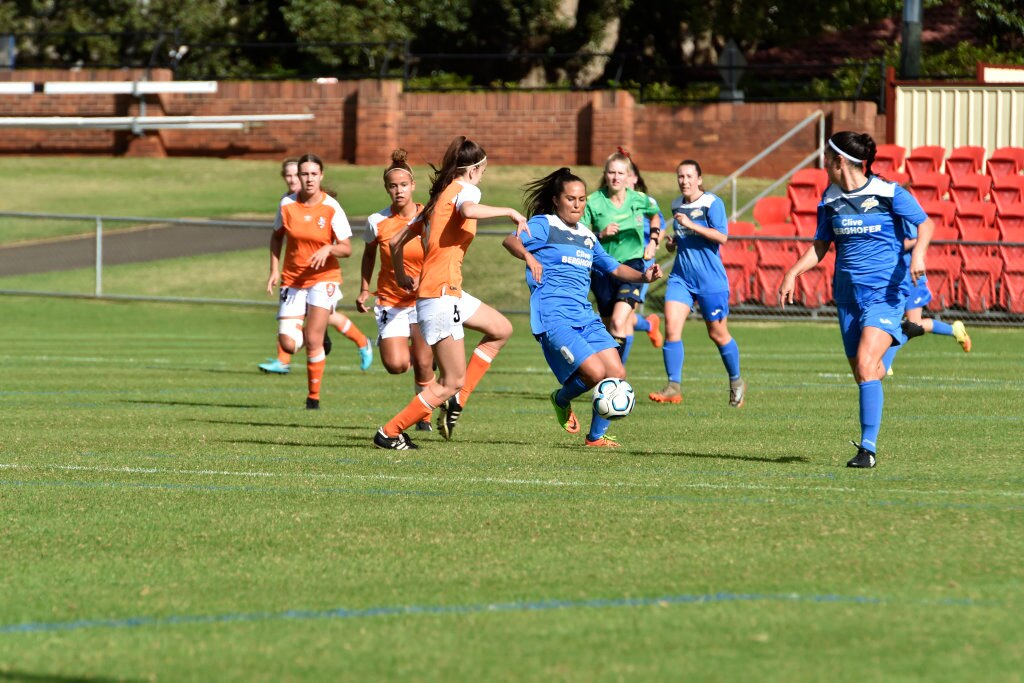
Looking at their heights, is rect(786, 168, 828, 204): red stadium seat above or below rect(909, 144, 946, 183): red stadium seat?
below

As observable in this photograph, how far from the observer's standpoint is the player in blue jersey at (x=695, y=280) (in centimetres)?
1407

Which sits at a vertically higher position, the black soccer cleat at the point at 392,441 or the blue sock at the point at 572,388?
the blue sock at the point at 572,388

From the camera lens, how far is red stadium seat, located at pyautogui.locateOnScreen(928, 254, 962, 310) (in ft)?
72.9

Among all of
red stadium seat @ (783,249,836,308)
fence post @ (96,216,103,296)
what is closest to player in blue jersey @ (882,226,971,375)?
red stadium seat @ (783,249,836,308)

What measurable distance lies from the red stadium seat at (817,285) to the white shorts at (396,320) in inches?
466

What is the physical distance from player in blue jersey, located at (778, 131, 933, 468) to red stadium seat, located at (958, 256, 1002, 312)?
1278 centimetres

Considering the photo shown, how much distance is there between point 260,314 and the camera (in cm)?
2541

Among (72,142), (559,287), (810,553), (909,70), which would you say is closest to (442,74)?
(72,142)

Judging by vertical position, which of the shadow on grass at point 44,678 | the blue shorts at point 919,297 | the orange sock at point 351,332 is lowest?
the orange sock at point 351,332

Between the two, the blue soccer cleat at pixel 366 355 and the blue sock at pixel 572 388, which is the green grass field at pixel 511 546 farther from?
the blue soccer cleat at pixel 366 355

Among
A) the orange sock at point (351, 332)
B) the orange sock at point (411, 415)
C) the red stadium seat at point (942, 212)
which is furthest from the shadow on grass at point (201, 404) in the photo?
the red stadium seat at point (942, 212)

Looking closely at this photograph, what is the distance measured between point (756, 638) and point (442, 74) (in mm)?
35123

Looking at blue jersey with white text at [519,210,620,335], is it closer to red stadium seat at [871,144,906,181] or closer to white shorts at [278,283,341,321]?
white shorts at [278,283,341,321]

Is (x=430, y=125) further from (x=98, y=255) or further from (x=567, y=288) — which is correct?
(x=567, y=288)
